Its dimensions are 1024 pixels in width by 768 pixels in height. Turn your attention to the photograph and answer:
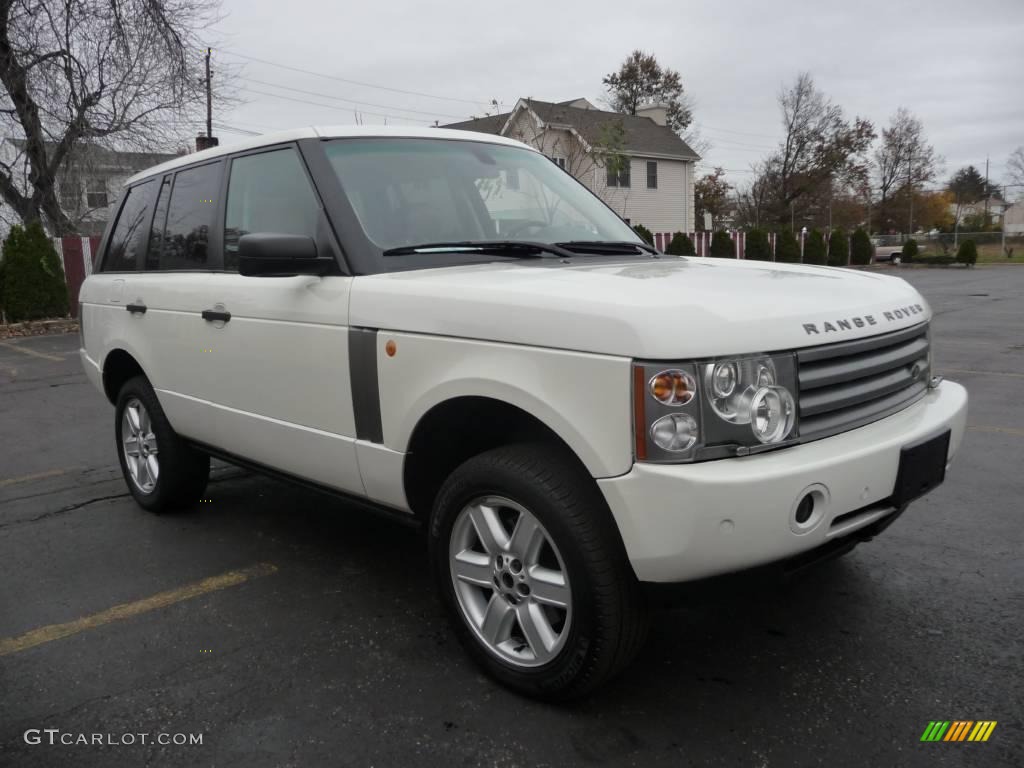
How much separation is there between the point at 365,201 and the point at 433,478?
114 cm

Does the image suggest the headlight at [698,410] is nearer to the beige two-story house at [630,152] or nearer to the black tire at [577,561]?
the black tire at [577,561]

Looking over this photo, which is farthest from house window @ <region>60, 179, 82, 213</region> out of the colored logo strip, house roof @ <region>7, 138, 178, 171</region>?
the colored logo strip

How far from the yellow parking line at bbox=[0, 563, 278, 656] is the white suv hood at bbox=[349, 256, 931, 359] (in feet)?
4.94

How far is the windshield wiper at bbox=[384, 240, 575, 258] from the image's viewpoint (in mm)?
3390

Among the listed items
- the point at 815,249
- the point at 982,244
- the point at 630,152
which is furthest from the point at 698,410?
the point at 982,244

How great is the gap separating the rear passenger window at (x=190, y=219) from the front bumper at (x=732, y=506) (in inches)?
105

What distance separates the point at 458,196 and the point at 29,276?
15.8m

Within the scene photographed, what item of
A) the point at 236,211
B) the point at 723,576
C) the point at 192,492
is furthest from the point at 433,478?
the point at 192,492

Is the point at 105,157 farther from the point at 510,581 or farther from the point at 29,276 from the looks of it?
the point at 510,581

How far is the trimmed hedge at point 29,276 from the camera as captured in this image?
16406 millimetres

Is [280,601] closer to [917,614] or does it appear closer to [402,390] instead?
[402,390]

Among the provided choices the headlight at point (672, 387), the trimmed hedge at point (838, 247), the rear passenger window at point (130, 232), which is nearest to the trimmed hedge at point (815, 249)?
the trimmed hedge at point (838, 247)

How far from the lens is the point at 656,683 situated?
2.90 metres

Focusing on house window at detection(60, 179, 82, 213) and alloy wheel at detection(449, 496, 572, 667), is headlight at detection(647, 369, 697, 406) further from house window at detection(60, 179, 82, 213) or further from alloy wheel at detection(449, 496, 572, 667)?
house window at detection(60, 179, 82, 213)
